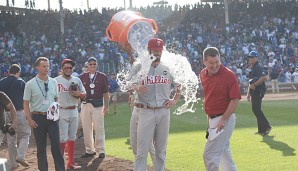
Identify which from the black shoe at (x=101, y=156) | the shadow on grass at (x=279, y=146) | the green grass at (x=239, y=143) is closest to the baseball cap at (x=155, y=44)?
the green grass at (x=239, y=143)

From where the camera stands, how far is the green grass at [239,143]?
8.55 m

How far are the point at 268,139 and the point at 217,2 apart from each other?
3605cm

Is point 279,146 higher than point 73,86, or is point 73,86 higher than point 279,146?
point 73,86

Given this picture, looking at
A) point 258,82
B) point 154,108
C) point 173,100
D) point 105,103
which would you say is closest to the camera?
point 154,108

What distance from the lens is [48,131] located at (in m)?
7.84

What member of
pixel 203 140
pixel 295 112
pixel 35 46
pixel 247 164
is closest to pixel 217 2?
pixel 35 46

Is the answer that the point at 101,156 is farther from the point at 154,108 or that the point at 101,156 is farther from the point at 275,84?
the point at 275,84

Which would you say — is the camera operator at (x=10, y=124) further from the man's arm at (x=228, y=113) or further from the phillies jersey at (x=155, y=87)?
the man's arm at (x=228, y=113)

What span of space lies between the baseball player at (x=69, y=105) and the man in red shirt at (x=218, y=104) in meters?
3.52

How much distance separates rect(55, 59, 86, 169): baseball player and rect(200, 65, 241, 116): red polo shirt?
344cm

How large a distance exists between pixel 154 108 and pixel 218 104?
1079 millimetres

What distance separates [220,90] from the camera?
6219 millimetres

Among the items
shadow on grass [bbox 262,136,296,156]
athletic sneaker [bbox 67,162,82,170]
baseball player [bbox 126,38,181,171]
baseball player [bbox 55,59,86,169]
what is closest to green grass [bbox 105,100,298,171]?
shadow on grass [bbox 262,136,296,156]

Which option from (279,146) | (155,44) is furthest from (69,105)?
(279,146)
